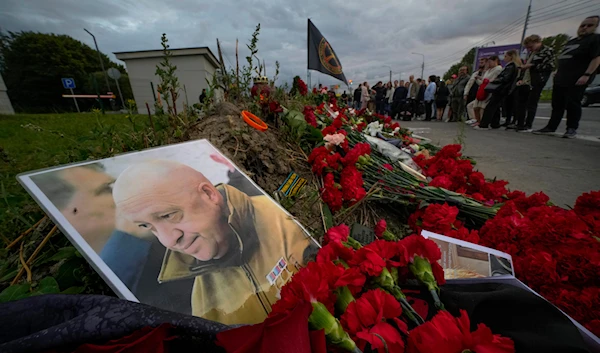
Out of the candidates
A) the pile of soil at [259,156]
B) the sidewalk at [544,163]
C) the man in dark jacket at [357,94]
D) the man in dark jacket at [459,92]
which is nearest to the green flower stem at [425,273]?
the pile of soil at [259,156]

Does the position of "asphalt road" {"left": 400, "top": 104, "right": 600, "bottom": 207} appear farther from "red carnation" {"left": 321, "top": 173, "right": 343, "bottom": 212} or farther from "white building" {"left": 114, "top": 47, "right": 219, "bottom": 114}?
"white building" {"left": 114, "top": 47, "right": 219, "bottom": 114}

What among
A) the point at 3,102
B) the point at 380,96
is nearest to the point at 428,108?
the point at 380,96

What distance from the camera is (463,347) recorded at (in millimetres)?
386

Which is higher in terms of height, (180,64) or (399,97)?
(180,64)

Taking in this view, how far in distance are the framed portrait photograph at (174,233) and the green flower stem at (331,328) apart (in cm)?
25

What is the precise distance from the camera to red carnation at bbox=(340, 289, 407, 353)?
42 centimetres

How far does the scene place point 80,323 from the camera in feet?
1.13

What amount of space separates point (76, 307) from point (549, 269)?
113cm

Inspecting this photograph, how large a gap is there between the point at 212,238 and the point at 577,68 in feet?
17.9

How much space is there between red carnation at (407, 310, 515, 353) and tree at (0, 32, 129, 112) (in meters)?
26.3

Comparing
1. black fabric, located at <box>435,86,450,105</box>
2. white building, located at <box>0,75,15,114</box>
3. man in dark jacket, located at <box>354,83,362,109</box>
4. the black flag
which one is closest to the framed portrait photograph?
the black flag

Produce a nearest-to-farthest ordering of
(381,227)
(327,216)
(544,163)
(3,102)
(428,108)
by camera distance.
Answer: (381,227) < (327,216) < (544,163) < (428,108) < (3,102)

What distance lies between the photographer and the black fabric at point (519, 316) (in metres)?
0.43

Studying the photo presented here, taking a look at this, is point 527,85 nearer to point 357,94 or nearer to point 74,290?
point 74,290
